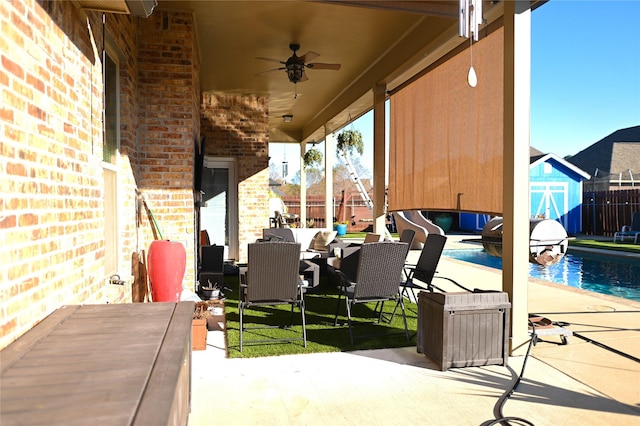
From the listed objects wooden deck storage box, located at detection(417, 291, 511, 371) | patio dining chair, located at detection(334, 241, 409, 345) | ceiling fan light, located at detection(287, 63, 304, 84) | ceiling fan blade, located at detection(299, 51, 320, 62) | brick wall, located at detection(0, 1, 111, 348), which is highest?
ceiling fan blade, located at detection(299, 51, 320, 62)

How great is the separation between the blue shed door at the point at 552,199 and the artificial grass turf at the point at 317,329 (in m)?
15.5

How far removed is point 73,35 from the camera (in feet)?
8.59

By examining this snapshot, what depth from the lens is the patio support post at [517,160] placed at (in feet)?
12.5

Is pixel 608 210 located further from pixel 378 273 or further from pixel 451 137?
pixel 378 273

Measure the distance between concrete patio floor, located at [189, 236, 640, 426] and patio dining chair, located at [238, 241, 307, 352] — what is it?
0.53m

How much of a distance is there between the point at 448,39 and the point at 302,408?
3.85 m

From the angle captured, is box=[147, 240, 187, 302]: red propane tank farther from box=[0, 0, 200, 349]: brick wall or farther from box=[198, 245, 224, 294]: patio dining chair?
box=[198, 245, 224, 294]: patio dining chair

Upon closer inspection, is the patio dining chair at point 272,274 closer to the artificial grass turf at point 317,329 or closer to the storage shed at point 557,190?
the artificial grass turf at point 317,329

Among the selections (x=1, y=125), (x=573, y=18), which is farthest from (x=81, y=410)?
(x=573, y=18)

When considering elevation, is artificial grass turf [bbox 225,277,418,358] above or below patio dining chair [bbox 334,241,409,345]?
below

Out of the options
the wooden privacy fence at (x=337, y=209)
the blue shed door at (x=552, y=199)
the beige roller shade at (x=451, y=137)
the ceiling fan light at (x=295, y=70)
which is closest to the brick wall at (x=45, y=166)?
the beige roller shade at (x=451, y=137)

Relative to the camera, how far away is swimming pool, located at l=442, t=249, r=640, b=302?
8.14 meters

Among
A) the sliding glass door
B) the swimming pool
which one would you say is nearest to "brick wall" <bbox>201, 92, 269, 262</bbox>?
the sliding glass door

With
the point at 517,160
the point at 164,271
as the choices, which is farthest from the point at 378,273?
the point at 164,271
